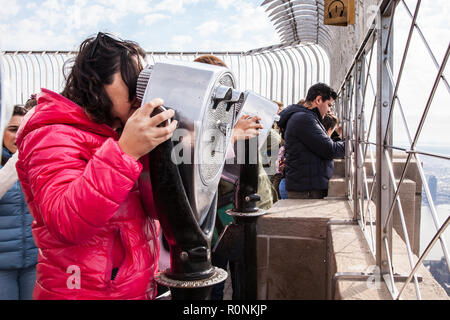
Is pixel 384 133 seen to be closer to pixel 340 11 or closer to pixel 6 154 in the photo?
pixel 340 11

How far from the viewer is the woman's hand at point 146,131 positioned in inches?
38.7

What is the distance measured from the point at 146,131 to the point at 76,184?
204mm

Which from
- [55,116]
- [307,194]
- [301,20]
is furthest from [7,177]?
[301,20]

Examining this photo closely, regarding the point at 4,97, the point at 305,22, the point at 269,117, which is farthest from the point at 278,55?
the point at 4,97

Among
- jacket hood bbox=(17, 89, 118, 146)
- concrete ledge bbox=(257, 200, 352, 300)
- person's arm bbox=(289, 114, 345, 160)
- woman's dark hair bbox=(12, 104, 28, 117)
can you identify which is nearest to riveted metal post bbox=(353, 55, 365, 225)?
concrete ledge bbox=(257, 200, 352, 300)

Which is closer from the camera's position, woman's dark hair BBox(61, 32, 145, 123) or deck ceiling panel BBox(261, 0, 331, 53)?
woman's dark hair BBox(61, 32, 145, 123)

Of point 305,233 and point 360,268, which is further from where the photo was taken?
point 305,233

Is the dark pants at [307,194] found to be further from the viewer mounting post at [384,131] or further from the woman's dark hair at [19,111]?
the woman's dark hair at [19,111]

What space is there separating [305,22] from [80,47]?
6029 millimetres

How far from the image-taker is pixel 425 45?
1.16m

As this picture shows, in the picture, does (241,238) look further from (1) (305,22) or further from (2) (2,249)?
(1) (305,22)

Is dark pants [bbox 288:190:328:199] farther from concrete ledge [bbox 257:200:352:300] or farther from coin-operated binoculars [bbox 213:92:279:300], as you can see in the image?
coin-operated binoculars [bbox 213:92:279:300]

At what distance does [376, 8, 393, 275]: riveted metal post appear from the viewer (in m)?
1.62

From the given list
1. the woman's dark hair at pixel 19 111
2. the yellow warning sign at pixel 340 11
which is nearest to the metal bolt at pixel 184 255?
the woman's dark hair at pixel 19 111
